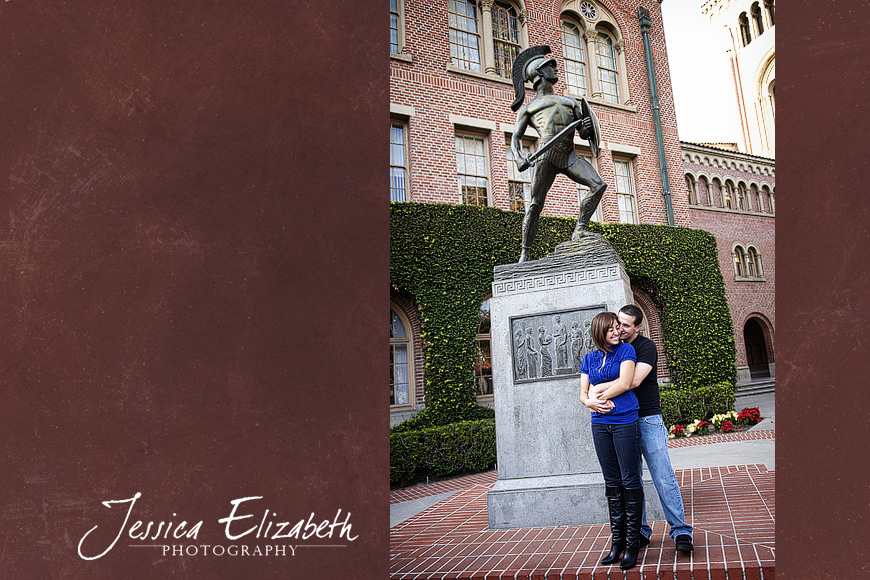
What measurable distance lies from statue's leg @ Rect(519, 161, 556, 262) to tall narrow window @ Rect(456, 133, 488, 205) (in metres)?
7.31

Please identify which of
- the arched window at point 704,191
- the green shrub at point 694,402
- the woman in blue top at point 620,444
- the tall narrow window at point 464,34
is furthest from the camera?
the arched window at point 704,191

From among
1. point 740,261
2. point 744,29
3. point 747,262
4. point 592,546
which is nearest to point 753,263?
point 747,262

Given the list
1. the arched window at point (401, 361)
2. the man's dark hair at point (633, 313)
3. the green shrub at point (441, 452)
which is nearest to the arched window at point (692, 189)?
the arched window at point (401, 361)

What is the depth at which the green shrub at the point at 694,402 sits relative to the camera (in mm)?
11156

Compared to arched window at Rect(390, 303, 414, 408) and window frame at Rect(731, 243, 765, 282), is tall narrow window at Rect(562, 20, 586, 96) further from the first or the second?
window frame at Rect(731, 243, 765, 282)

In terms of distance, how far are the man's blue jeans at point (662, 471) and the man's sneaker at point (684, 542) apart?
0.06ft

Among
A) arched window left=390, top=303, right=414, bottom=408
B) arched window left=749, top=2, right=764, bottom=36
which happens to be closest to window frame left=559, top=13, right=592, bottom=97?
arched window left=390, top=303, right=414, bottom=408

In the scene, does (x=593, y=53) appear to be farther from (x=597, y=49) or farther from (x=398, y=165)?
(x=398, y=165)

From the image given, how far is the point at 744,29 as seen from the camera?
105 ft

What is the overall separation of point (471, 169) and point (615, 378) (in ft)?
34.7

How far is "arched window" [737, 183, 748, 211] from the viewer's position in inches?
923

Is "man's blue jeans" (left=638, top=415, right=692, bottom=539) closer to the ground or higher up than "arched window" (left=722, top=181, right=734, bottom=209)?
closer to the ground

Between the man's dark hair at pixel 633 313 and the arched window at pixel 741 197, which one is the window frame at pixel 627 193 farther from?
the man's dark hair at pixel 633 313

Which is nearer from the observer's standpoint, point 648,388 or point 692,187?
point 648,388
